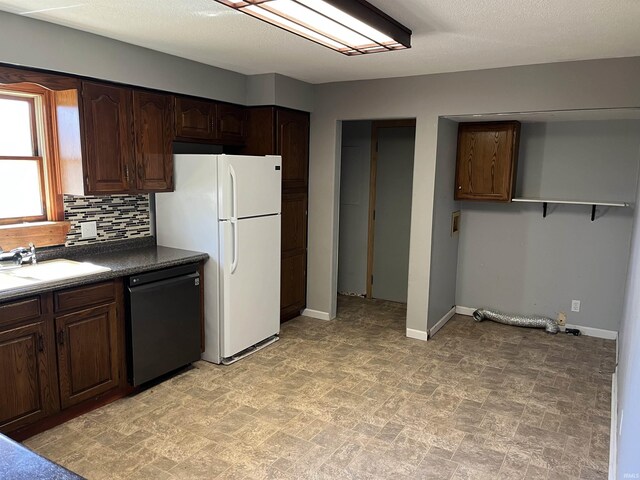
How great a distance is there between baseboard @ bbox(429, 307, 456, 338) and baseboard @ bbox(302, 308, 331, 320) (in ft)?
3.36

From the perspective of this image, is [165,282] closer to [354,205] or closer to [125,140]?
[125,140]

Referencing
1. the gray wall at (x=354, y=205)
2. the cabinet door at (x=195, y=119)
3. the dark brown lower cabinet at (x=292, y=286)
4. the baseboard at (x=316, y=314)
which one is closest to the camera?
the cabinet door at (x=195, y=119)

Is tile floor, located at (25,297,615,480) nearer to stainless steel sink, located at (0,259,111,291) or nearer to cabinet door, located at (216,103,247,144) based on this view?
stainless steel sink, located at (0,259,111,291)

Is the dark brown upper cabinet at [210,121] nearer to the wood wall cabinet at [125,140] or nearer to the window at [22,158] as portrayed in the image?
the wood wall cabinet at [125,140]

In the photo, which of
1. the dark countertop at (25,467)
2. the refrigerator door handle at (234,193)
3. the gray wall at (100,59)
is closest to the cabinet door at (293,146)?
the gray wall at (100,59)

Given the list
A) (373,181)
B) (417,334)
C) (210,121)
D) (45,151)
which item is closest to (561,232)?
(417,334)

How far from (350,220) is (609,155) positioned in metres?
2.67

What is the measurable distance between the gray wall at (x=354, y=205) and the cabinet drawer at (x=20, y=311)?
363cm

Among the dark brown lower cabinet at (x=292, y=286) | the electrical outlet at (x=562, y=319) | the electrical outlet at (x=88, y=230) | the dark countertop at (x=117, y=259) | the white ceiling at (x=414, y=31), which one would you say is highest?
the white ceiling at (x=414, y=31)

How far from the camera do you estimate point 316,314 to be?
4730 mm

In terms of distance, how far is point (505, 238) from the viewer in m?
4.65

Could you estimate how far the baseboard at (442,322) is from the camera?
429 cm

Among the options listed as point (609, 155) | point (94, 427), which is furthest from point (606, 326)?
point (94, 427)

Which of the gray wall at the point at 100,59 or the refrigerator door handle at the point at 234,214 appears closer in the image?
the gray wall at the point at 100,59
